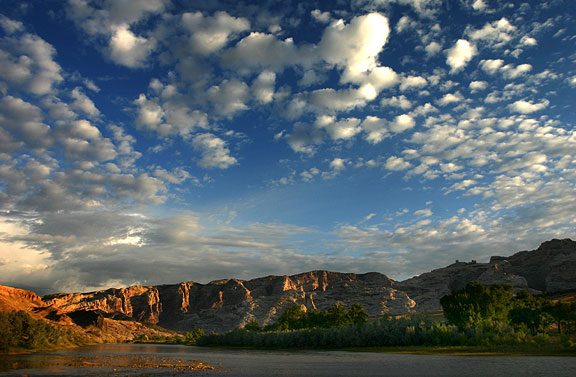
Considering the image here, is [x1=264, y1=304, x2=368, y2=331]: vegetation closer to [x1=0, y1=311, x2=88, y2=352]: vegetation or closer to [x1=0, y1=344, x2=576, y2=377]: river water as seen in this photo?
[x1=0, y1=344, x2=576, y2=377]: river water

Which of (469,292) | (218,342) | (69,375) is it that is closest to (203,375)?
(69,375)

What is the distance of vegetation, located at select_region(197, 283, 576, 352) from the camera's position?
2452 inches

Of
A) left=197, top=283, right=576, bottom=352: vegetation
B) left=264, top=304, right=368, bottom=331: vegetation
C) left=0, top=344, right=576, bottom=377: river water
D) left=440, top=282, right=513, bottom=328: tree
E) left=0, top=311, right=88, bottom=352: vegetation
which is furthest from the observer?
left=264, top=304, right=368, bottom=331: vegetation

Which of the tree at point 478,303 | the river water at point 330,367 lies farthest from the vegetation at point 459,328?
the river water at point 330,367

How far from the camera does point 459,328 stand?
69812 millimetres

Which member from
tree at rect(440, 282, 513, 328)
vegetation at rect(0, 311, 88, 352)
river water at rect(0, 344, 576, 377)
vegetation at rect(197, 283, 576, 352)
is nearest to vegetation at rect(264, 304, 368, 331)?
vegetation at rect(197, 283, 576, 352)

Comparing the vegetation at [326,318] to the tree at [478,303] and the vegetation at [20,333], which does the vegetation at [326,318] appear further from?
the vegetation at [20,333]

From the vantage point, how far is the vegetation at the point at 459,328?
6228cm

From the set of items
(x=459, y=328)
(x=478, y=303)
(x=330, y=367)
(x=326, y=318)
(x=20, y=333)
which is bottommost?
(x=326, y=318)

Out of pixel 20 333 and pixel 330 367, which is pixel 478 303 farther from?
pixel 20 333

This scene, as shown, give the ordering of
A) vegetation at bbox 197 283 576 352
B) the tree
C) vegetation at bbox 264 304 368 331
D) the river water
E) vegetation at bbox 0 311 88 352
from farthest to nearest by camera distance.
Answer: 1. vegetation at bbox 264 304 368 331
2. the tree
3. vegetation at bbox 197 283 576 352
4. vegetation at bbox 0 311 88 352
5. the river water

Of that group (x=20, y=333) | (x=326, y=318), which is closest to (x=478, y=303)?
(x=326, y=318)

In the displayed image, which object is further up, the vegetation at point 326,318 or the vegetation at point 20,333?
the vegetation at point 20,333

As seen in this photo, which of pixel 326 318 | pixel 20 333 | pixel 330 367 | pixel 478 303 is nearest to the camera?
pixel 330 367
